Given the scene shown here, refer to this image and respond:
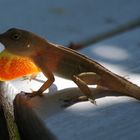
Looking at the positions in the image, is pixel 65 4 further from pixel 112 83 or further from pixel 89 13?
pixel 112 83

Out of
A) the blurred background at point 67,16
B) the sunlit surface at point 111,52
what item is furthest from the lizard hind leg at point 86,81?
the blurred background at point 67,16

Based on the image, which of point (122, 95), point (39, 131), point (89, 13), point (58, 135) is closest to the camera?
point (58, 135)

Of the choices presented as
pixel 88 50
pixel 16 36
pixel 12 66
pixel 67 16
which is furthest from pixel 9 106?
pixel 67 16

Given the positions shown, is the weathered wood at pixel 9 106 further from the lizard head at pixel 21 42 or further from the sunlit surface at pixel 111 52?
the sunlit surface at pixel 111 52

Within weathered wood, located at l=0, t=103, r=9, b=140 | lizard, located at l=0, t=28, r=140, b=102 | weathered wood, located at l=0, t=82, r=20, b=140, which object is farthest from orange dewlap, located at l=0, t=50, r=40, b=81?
weathered wood, located at l=0, t=103, r=9, b=140

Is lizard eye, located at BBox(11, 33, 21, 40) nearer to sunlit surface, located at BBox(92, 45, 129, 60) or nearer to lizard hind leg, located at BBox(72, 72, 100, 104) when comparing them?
lizard hind leg, located at BBox(72, 72, 100, 104)

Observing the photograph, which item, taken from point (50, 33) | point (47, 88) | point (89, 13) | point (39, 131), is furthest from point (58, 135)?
point (89, 13)
